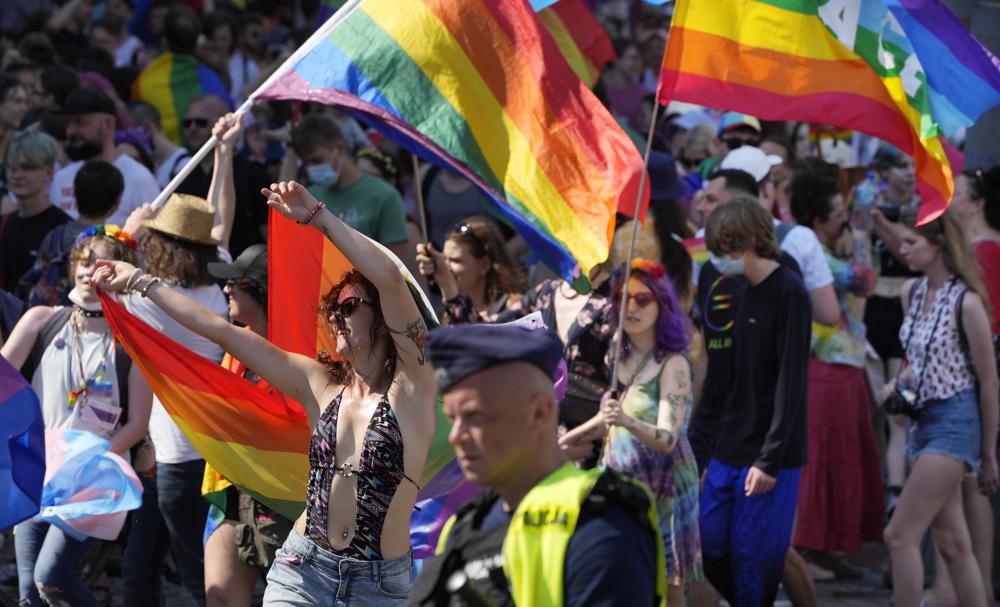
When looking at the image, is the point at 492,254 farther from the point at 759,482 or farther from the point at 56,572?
the point at 56,572

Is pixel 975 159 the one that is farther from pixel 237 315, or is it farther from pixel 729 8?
pixel 237 315

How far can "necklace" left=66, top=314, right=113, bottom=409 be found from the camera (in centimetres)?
664

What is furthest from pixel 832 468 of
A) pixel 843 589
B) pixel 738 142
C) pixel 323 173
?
pixel 323 173

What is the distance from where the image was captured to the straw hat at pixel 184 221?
6.86 metres

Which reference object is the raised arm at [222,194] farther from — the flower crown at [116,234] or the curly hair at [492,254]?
the curly hair at [492,254]

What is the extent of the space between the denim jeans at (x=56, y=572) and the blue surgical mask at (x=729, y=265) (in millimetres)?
3088

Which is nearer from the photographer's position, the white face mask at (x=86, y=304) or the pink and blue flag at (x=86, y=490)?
the pink and blue flag at (x=86, y=490)

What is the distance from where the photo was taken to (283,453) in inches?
226

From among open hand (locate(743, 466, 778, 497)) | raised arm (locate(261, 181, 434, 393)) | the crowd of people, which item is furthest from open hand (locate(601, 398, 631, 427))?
raised arm (locate(261, 181, 434, 393))

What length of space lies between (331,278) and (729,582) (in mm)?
2557

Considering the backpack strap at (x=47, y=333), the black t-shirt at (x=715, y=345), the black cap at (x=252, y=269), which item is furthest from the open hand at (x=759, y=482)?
the backpack strap at (x=47, y=333)

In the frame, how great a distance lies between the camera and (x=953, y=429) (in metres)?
7.74

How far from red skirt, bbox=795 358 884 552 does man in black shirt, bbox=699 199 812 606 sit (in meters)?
1.97

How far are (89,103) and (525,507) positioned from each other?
6699 millimetres
